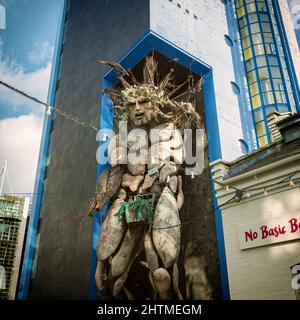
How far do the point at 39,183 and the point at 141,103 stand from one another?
11976mm

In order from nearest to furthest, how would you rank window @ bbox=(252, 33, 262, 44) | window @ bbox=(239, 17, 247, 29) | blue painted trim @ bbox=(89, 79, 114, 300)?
blue painted trim @ bbox=(89, 79, 114, 300)
window @ bbox=(252, 33, 262, 44)
window @ bbox=(239, 17, 247, 29)

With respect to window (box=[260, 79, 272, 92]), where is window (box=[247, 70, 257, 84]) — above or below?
above

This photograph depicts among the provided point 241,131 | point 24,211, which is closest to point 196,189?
point 241,131

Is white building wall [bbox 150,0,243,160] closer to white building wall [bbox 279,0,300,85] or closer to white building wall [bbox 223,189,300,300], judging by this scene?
white building wall [bbox 223,189,300,300]

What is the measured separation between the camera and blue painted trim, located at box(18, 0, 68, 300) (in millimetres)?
19328

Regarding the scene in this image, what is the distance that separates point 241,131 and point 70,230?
970cm

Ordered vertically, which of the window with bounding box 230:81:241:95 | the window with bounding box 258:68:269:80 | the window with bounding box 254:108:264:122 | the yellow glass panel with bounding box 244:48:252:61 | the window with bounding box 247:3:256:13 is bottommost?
the window with bounding box 230:81:241:95

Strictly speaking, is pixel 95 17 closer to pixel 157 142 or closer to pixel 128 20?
pixel 128 20

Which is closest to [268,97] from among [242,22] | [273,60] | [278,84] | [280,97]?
[280,97]

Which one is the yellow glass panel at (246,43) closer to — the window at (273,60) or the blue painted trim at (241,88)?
the window at (273,60)

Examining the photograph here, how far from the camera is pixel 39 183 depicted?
72.9ft

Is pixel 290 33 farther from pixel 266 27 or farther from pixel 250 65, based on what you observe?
pixel 250 65

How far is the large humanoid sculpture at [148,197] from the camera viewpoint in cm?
1112

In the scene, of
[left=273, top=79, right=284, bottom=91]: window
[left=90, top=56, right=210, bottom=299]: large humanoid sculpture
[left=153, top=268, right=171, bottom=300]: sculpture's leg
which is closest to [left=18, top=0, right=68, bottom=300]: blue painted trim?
[left=90, top=56, right=210, bottom=299]: large humanoid sculpture
